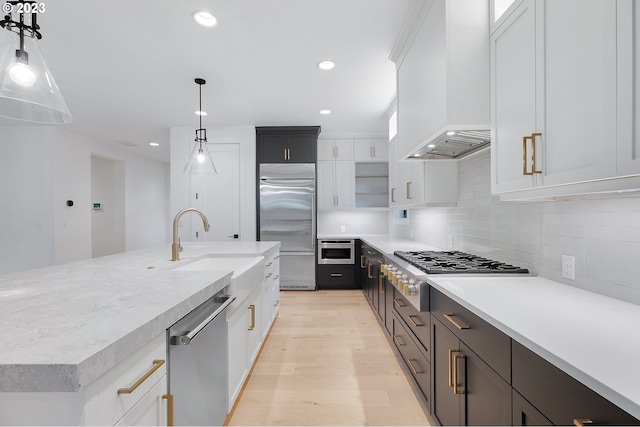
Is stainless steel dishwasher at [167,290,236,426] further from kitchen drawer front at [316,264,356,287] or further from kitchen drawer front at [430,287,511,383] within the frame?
kitchen drawer front at [316,264,356,287]

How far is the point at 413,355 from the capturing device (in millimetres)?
1960

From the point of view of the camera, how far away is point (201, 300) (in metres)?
1.26

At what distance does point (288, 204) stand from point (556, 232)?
3.56 meters

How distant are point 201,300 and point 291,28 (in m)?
2.01

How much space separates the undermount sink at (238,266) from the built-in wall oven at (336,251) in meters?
2.29

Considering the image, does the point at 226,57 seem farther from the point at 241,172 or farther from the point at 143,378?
the point at 143,378

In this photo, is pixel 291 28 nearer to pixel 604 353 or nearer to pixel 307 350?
pixel 604 353

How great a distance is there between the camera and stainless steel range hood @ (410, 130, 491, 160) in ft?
5.71

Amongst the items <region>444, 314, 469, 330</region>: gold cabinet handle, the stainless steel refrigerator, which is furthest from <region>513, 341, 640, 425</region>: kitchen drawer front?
the stainless steel refrigerator

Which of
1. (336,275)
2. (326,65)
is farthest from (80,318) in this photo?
(336,275)

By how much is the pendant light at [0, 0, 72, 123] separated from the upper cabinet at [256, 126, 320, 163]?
3.36 meters

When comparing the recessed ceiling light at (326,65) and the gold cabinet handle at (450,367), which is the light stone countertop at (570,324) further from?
the recessed ceiling light at (326,65)

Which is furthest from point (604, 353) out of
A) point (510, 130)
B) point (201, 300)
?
point (201, 300)

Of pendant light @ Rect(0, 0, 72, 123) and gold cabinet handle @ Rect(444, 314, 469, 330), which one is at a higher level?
pendant light @ Rect(0, 0, 72, 123)
